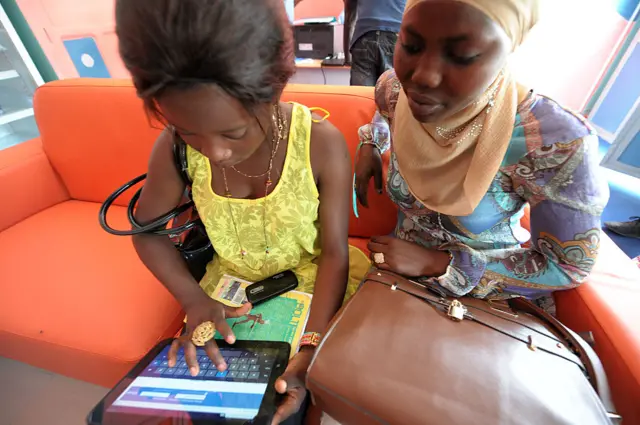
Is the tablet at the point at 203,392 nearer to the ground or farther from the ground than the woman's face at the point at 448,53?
nearer to the ground

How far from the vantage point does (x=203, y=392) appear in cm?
64

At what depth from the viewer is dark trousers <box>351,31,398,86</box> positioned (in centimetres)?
175

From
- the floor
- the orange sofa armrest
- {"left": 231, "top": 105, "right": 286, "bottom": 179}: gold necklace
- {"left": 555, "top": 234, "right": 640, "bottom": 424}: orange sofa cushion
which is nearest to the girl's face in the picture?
{"left": 231, "top": 105, "right": 286, "bottom": 179}: gold necklace

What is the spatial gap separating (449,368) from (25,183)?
1806mm

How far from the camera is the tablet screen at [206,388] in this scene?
1.98 ft

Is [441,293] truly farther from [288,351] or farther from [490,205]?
[288,351]

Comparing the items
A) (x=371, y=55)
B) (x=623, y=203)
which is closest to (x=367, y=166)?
(x=371, y=55)

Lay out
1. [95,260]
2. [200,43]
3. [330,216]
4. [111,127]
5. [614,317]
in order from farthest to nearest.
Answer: [111,127]
[95,260]
[330,216]
[614,317]
[200,43]

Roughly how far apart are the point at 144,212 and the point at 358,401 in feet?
2.05

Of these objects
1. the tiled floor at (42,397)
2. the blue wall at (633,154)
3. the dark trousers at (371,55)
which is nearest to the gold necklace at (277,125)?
the tiled floor at (42,397)

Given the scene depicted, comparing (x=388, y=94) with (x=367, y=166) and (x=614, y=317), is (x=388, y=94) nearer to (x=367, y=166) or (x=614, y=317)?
A: (x=367, y=166)

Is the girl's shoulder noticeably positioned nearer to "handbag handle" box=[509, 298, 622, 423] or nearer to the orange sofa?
the orange sofa

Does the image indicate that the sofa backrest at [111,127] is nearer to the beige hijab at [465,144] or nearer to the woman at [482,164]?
the woman at [482,164]

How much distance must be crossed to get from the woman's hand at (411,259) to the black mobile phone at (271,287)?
234 mm
